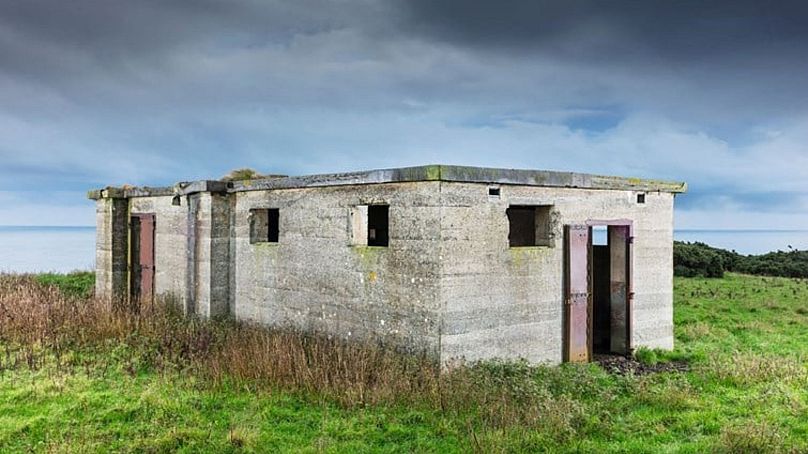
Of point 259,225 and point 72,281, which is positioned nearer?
point 259,225

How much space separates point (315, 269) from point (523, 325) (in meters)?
3.56

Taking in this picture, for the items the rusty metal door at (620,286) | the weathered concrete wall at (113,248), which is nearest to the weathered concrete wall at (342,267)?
the rusty metal door at (620,286)

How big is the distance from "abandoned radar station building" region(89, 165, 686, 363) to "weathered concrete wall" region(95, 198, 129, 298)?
8.30 ft

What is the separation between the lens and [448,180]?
8.80m

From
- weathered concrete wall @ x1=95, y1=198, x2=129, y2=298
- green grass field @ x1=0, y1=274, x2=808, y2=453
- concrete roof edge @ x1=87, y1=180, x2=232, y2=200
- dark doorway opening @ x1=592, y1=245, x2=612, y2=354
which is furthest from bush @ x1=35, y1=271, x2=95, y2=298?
dark doorway opening @ x1=592, y1=245, x2=612, y2=354

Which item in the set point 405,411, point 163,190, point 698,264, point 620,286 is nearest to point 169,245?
point 163,190

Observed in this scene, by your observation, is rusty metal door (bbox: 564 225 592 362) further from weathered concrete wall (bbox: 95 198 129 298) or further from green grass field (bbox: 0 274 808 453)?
weathered concrete wall (bbox: 95 198 129 298)

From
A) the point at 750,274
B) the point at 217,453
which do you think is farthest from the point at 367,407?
the point at 750,274

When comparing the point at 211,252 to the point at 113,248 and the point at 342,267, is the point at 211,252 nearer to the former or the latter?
the point at 342,267

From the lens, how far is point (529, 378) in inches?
342

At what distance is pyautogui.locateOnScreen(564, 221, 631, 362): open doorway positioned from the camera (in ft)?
34.2

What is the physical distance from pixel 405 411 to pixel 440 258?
2.12 m

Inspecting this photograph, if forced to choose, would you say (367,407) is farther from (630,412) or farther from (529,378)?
(630,412)

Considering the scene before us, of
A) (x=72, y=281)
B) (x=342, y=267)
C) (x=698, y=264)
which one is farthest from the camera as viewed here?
(x=698, y=264)
